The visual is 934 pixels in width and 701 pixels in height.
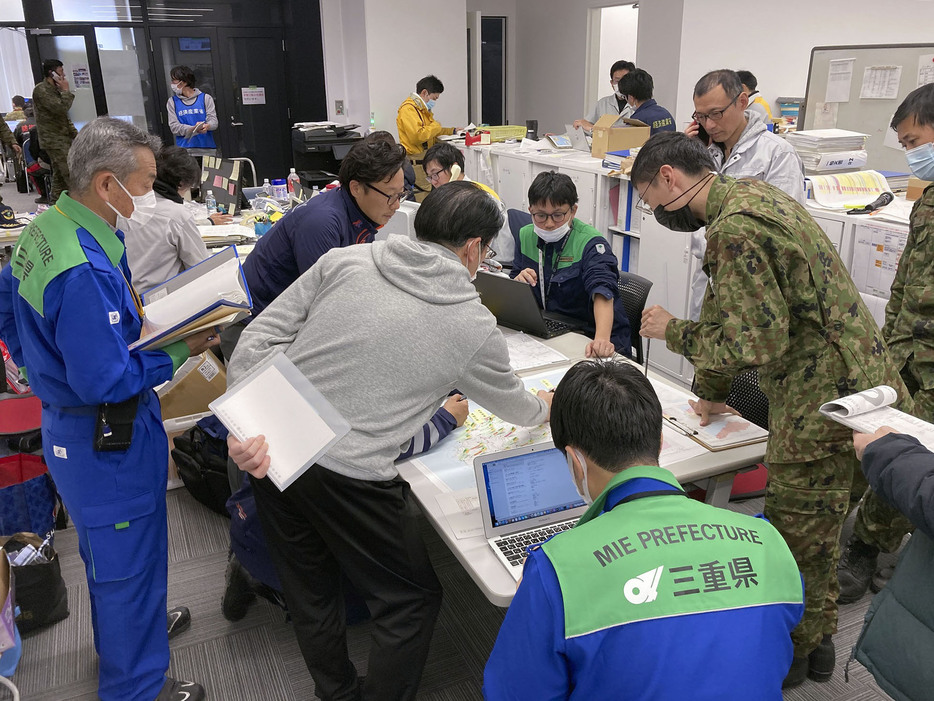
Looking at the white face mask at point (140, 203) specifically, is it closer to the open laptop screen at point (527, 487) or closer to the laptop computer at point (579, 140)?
the open laptop screen at point (527, 487)

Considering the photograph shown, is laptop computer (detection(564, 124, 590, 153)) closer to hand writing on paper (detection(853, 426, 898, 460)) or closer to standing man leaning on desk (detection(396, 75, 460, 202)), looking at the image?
standing man leaning on desk (detection(396, 75, 460, 202))

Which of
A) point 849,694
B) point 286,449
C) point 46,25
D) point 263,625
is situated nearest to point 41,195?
point 46,25

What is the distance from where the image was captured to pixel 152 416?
1.93 meters

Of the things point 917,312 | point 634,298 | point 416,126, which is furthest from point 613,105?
point 917,312

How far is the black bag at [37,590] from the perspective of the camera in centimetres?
239

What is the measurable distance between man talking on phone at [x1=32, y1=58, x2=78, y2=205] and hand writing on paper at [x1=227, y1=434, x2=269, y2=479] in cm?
755

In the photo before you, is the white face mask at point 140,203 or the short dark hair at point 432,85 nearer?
the white face mask at point 140,203

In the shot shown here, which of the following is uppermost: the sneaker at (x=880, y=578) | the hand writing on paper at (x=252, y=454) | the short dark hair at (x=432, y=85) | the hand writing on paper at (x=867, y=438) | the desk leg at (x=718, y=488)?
the short dark hair at (x=432, y=85)

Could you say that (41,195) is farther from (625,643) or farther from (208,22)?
(625,643)

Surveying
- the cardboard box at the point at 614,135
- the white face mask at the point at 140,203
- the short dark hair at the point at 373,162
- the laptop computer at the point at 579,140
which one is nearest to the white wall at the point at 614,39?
the laptop computer at the point at 579,140

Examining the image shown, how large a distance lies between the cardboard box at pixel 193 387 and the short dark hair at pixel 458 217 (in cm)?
194

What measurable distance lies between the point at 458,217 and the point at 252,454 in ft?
2.34

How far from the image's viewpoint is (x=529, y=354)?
8.94 ft

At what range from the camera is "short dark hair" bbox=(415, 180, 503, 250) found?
1.70m
